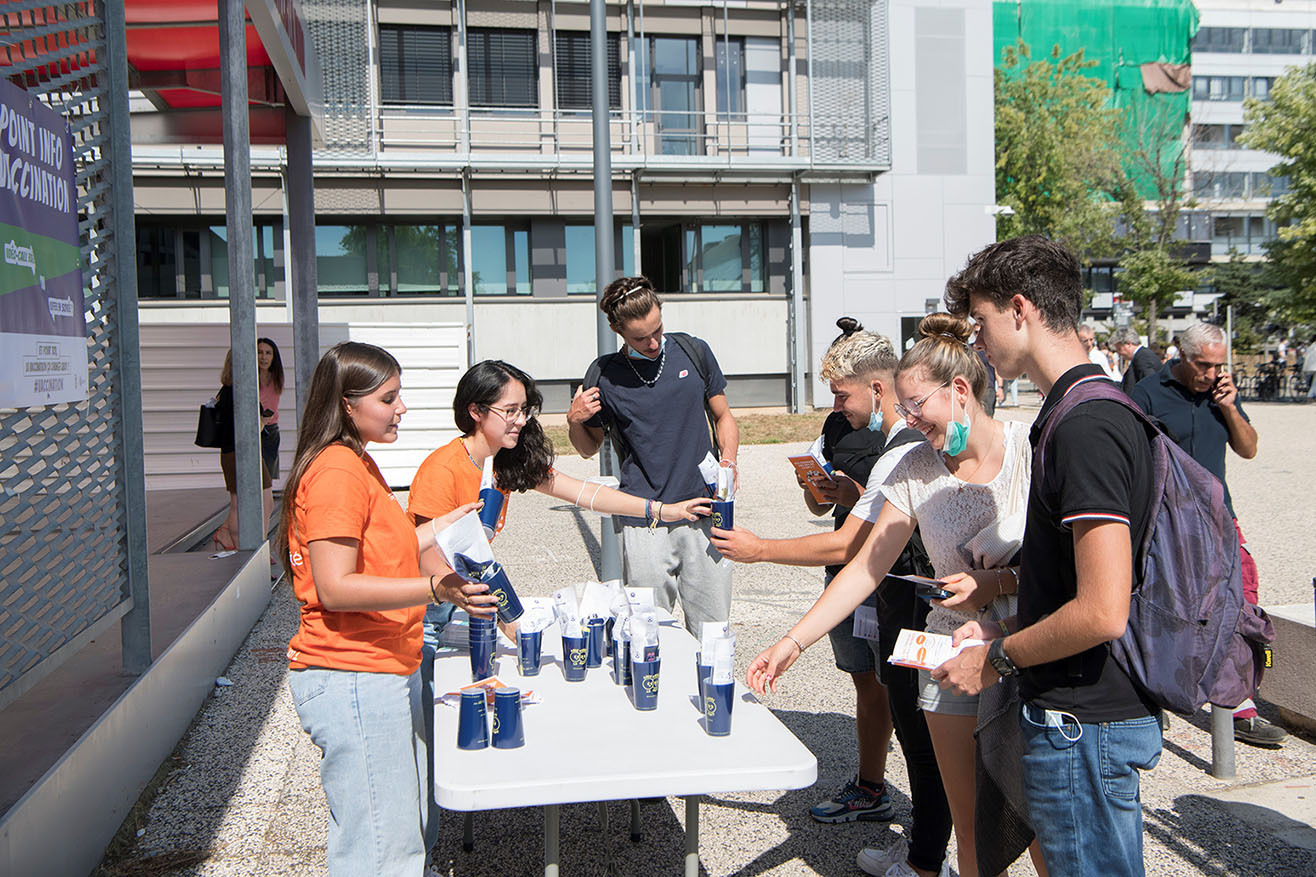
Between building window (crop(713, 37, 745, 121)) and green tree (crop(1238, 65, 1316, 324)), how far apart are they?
51.9 ft

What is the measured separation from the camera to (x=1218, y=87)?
59438 mm

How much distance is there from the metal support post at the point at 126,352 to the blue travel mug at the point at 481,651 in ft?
6.95

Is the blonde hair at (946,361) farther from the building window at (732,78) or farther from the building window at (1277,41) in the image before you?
the building window at (1277,41)

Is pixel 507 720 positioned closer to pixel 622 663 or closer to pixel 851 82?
pixel 622 663

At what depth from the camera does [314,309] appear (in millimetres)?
10734

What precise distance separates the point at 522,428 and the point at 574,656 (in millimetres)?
1085

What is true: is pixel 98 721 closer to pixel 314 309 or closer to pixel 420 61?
pixel 314 309

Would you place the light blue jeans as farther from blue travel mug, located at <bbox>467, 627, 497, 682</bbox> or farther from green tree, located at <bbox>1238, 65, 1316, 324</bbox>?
green tree, located at <bbox>1238, 65, 1316, 324</bbox>

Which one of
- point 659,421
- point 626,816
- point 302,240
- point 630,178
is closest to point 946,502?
point 659,421

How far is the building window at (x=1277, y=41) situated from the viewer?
59906 millimetres

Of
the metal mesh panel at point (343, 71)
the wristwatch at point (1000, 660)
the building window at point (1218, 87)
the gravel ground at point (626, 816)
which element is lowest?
the gravel ground at point (626, 816)

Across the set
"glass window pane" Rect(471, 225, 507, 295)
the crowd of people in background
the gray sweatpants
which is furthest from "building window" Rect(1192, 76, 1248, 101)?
the crowd of people in background

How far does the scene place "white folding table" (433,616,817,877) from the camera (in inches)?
90.8

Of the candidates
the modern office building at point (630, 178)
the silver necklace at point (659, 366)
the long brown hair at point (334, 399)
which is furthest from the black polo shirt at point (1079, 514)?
the modern office building at point (630, 178)
